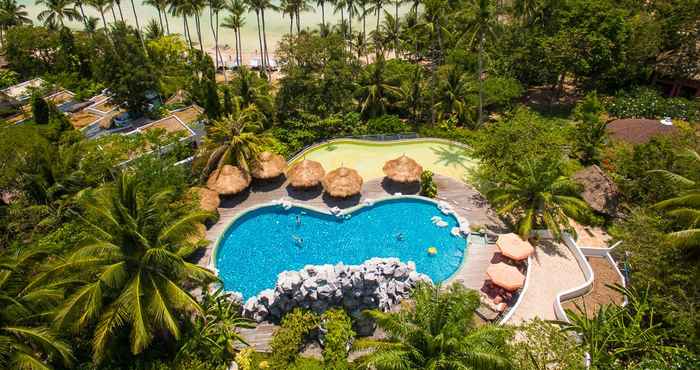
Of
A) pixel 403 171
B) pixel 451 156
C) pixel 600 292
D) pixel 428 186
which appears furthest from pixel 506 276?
pixel 451 156

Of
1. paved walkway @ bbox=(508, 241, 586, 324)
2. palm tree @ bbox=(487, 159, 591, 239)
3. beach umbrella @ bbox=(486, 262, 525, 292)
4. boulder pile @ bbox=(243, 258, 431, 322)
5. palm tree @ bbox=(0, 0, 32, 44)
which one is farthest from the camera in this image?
palm tree @ bbox=(0, 0, 32, 44)

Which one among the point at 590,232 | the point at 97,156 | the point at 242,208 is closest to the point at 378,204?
the point at 242,208

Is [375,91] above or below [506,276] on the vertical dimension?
above

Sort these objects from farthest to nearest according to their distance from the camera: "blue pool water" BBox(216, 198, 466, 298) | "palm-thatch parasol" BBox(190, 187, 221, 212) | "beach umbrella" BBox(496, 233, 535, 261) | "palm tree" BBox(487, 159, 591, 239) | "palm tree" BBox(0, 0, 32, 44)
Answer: "palm tree" BBox(0, 0, 32, 44), "palm-thatch parasol" BBox(190, 187, 221, 212), "palm tree" BBox(487, 159, 591, 239), "blue pool water" BBox(216, 198, 466, 298), "beach umbrella" BBox(496, 233, 535, 261)

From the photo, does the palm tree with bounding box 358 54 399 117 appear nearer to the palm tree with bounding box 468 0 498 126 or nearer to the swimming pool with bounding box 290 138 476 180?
the swimming pool with bounding box 290 138 476 180

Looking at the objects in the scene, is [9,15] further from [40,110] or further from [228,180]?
[228,180]

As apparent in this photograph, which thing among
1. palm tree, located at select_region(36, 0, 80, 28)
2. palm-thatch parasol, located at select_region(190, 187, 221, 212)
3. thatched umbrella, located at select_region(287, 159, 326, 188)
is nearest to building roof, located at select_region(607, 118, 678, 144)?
thatched umbrella, located at select_region(287, 159, 326, 188)

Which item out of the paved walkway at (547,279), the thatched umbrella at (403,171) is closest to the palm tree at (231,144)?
the thatched umbrella at (403,171)
